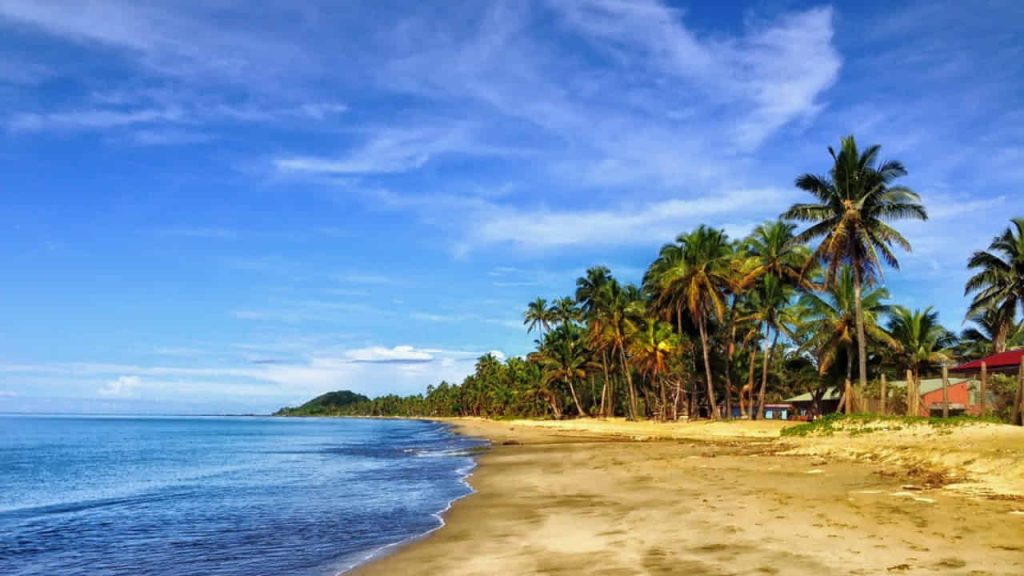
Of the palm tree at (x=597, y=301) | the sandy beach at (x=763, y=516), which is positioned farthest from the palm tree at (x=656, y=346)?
the sandy beach at (x=763, y=516)

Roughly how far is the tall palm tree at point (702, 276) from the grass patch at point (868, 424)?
2166cm

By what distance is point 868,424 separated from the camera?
27.0 m

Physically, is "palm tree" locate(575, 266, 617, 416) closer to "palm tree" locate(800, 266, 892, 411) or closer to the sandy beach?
"palm tree" locate(800, 266, 892, 411)

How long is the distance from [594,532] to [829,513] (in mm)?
3968

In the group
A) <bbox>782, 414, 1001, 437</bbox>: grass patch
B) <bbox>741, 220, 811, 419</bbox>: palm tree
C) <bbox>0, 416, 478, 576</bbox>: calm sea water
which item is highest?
<bbox>741, 220, 811, 419</bbox>: palm tree

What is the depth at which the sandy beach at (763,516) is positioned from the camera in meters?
8.73

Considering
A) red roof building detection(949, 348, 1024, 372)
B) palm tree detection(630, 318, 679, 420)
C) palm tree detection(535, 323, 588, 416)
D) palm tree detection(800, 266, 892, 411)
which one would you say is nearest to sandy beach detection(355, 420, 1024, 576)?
red roof building detection(949, 348, 1024, 372)

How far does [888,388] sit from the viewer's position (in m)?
35.3

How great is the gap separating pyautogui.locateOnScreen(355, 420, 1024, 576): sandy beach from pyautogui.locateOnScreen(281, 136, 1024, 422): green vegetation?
38.2 ft

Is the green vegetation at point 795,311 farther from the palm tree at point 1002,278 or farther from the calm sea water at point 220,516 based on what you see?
the calm sea water at point 220,516

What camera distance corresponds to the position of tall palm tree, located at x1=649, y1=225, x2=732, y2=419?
53.1 m

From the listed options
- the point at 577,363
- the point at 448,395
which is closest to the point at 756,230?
the point at 577,363

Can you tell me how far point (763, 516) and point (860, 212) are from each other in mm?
29000

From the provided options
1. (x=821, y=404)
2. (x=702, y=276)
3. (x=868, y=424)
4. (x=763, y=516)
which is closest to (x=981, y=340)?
(x=821, y=404)
